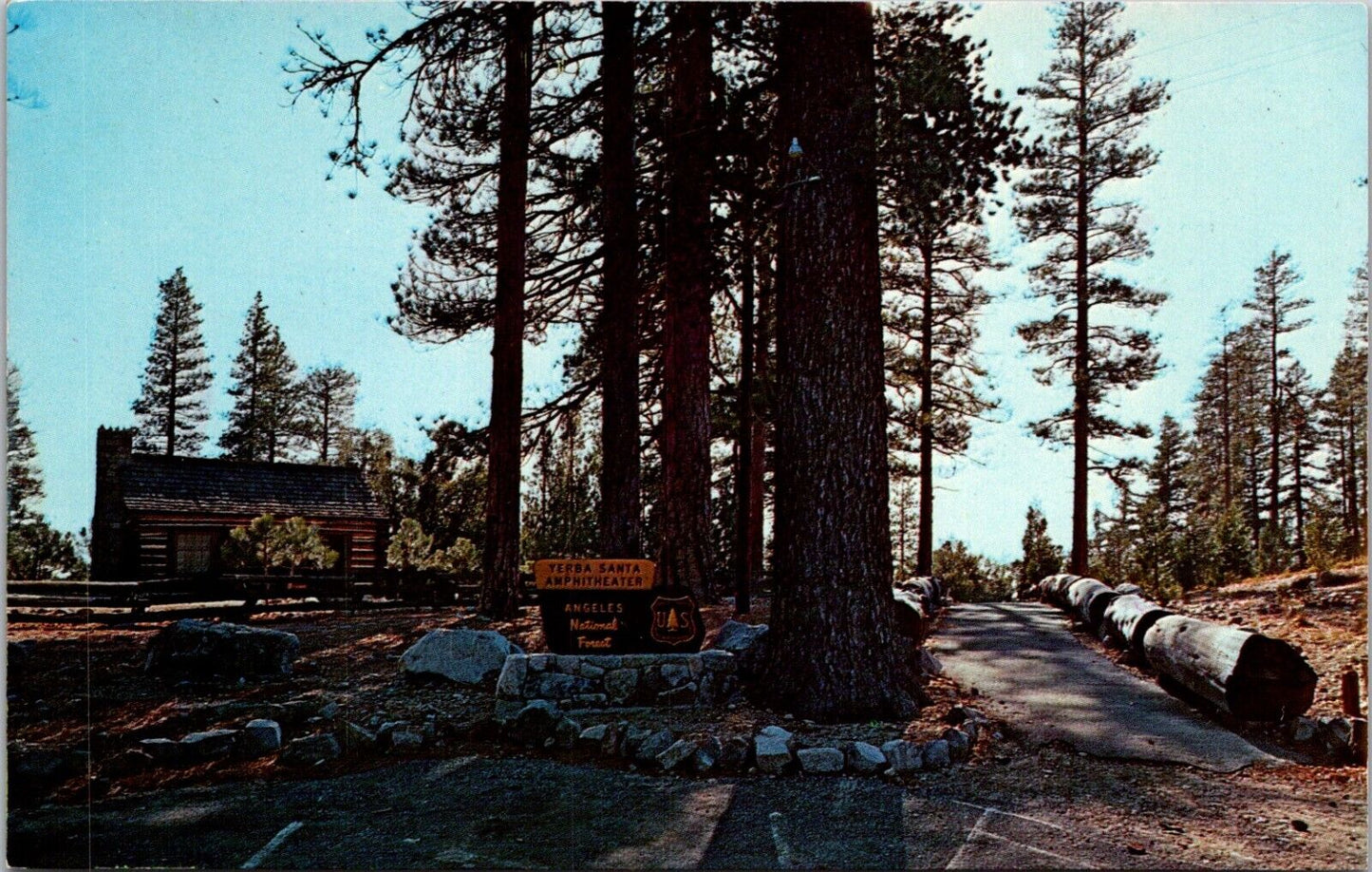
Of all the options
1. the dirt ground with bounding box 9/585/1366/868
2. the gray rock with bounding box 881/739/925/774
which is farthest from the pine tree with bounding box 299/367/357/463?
the gray rock with bounding box 881/739/925/774

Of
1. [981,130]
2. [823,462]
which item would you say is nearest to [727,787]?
[823,462]

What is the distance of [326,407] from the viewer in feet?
34.3

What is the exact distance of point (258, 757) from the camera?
5133mm

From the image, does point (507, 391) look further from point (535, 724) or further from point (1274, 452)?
point (1274, 452)

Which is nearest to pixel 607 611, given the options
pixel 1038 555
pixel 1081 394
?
pixel 1081 394

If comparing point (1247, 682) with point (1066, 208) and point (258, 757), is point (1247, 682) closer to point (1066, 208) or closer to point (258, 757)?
point (258, 757)

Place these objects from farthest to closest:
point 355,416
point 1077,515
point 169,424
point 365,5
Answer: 1. point 1077,515
2. point 169,424
3. point 355,416
4. point 365,5

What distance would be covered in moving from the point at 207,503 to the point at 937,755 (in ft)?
36.8

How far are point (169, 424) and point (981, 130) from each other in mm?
10393

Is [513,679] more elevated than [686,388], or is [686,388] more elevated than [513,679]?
[686,388]

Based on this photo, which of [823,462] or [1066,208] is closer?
[823,462]

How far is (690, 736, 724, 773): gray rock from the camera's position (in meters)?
4.67

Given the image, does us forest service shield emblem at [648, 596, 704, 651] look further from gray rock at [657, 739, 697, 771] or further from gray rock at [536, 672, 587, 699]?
gray rock at [657, 739, 697, 771]

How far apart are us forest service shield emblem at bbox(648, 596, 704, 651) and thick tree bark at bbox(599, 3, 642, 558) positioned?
6.62 ft
